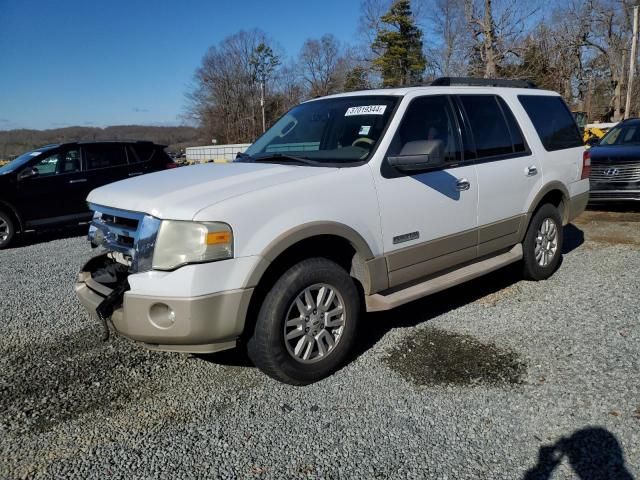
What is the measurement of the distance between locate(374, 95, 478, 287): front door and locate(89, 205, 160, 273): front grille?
5.20 feet

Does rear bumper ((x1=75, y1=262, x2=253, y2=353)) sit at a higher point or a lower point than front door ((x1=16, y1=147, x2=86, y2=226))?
lower

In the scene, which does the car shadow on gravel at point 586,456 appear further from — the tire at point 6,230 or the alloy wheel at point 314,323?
the tire at point 6,230

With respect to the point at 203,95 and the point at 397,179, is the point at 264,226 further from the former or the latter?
the point at 203,95

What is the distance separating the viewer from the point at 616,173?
29.2 feet

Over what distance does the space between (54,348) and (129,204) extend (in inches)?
67.5

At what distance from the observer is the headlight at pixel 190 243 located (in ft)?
9.37

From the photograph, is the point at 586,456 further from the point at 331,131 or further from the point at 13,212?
the point at 13,212

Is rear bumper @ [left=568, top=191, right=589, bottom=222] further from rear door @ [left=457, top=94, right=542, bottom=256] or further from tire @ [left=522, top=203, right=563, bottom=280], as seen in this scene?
rear door @ [left=457, top=94, right=542, bottom=256]

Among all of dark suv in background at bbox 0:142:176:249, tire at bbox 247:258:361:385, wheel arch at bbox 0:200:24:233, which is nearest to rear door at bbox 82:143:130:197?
dark suv in background at bbox 0:142:176:249

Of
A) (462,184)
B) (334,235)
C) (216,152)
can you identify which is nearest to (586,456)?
(334,235)

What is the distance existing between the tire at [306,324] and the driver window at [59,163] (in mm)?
7423

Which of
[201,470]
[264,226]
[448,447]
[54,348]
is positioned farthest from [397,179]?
[54,348]

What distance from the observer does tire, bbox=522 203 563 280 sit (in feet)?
16.7

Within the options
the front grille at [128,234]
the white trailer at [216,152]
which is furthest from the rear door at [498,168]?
the white trailer at [216,152]
